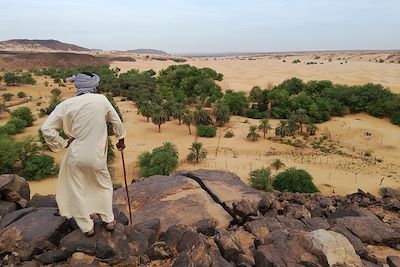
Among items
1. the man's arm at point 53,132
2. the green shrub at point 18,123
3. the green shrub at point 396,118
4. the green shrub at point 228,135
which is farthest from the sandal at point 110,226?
the green shrub at point 396,118

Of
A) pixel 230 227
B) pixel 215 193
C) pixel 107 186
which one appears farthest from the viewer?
pixel 215 193

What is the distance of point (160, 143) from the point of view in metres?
26.2

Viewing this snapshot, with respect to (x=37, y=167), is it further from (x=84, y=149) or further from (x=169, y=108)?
(x=84, y=149)

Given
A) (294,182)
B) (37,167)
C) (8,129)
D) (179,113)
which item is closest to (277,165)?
(294,182)

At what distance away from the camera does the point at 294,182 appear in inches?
685

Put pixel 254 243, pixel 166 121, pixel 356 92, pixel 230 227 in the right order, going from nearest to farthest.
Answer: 1. pixel 254 243
2. pixel 230 227
3. pixel 166 121
4. pixel 356 92

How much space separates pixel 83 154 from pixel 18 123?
26108 mm

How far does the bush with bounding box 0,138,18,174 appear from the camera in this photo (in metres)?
19.3

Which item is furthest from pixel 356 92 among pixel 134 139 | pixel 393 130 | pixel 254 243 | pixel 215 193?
pixel 254 243

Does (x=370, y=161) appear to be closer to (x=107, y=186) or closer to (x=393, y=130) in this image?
(x=393, y=130)

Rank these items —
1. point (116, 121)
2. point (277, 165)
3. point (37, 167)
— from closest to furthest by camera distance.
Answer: point (116, 121) → point (37, 167) → point (277, 165)

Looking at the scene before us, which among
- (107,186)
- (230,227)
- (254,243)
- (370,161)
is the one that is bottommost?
(370,161)

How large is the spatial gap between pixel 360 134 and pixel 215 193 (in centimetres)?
2312

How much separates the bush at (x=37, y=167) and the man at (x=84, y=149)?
15482 mm
